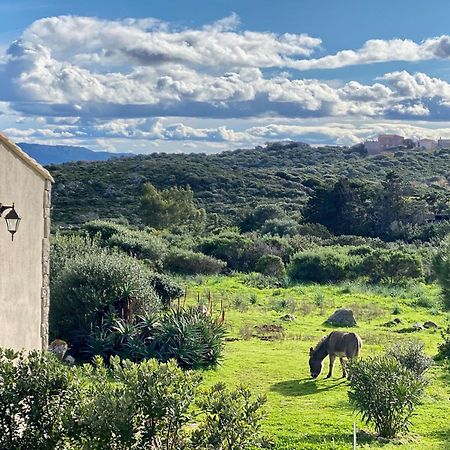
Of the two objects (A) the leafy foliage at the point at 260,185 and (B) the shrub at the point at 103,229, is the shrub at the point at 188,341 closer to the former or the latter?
(B) the shrub at the point at 103,229

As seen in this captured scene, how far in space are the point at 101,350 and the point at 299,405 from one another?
5.46m

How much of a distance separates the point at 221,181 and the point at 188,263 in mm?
44662

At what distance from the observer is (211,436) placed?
760cm

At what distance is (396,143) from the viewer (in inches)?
6033

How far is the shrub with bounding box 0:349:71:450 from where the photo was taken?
26.6ft

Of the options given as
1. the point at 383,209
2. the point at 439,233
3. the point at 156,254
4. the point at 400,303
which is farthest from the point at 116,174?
the point at 400,303

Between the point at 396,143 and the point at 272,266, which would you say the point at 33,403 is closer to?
the point at 272,266

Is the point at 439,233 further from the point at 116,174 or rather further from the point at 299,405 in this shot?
the point at 116,174

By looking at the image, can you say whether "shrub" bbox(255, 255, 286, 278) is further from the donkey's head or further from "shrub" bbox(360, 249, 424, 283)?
the donkey's head

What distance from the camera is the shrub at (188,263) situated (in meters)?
35.8

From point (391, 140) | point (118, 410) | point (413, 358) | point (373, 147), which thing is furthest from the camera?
point (391, 140)

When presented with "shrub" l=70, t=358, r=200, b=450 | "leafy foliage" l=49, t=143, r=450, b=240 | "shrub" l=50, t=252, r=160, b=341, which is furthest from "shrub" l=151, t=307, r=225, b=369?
"leafy foliage" l=49, t=143, r=450, b=240

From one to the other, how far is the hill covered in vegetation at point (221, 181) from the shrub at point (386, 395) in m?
49.4

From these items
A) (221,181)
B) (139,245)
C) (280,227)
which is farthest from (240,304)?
(221,181)
